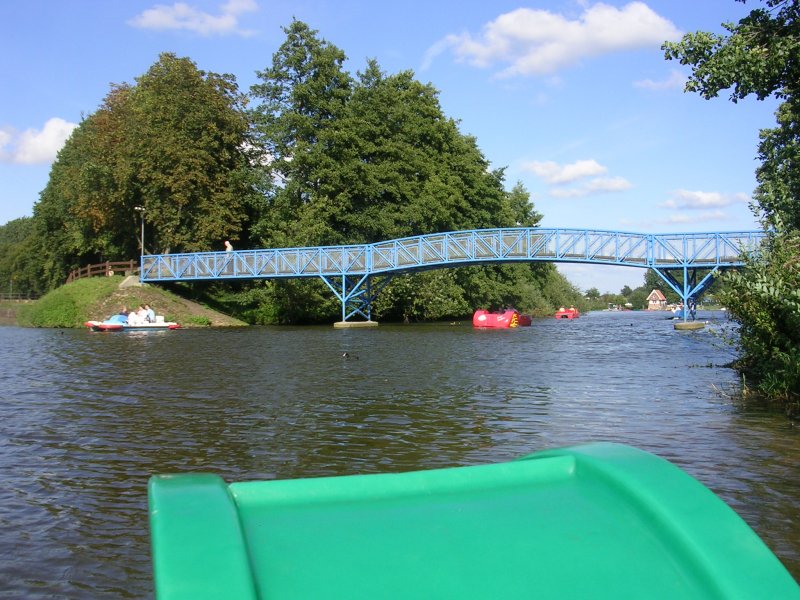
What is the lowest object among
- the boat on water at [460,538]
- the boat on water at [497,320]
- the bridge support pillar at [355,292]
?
the boat on water at [460,538]

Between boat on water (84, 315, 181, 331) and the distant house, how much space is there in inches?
5215

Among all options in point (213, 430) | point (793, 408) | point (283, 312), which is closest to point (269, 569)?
point (213, 430)

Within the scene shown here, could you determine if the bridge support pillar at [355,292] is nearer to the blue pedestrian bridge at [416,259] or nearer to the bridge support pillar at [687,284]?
the blue pedestrian bridge at [416,259]

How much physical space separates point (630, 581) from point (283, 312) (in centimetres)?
4695

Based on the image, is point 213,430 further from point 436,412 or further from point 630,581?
point 630,581

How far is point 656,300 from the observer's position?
533 ft

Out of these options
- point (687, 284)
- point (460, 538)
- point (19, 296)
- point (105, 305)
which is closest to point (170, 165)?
point (105, 305)

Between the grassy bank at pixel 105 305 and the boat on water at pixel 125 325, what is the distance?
3.86 meters

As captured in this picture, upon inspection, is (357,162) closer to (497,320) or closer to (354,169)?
(354,169)

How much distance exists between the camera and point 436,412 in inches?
432

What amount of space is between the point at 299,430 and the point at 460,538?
796 centimetres

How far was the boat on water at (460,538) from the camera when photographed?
1505 millimetres

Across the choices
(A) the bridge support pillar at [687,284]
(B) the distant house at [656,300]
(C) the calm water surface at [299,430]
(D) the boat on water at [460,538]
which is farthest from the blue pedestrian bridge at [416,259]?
(B) the distant house at [656,300]

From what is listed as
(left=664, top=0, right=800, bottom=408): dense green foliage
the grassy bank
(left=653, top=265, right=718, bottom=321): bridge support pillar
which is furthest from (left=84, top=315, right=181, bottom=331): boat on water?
(left=664, top=0, right=800, bottom=408): dense green foliage
